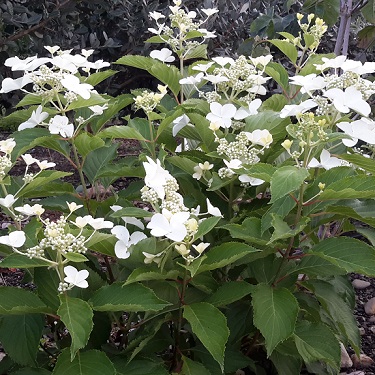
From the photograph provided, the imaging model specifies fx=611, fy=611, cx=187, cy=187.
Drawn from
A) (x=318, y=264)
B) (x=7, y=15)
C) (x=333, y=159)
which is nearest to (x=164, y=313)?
(x=318, y=264)

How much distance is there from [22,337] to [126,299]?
0.96ft

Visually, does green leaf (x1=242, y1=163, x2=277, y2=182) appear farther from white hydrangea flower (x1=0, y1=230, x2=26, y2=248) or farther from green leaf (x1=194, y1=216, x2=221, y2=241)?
white hydrangea flower (x1=0, y1=230, x2=26, y2=248)

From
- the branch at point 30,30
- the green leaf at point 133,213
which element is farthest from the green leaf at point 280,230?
the branch at point 30,30

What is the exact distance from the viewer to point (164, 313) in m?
1.38

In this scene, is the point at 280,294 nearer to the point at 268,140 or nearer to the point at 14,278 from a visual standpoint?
the point at 268,140

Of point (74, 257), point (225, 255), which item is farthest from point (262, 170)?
point (74, 257)

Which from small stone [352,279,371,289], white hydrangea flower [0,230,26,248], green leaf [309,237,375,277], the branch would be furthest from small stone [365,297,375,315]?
the branch

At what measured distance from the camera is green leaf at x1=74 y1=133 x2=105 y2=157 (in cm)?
143

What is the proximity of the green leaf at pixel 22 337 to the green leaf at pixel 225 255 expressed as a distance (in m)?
0.40

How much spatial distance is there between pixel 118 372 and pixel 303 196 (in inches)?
21.7

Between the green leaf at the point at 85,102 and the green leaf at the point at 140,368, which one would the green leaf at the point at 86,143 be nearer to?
the green leaf at the point at 85,102

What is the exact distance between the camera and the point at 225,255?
123 cm

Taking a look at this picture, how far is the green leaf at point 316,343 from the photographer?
1.40 metres

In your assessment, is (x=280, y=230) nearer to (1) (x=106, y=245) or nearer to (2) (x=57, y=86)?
(1) (x=106, y=245)
